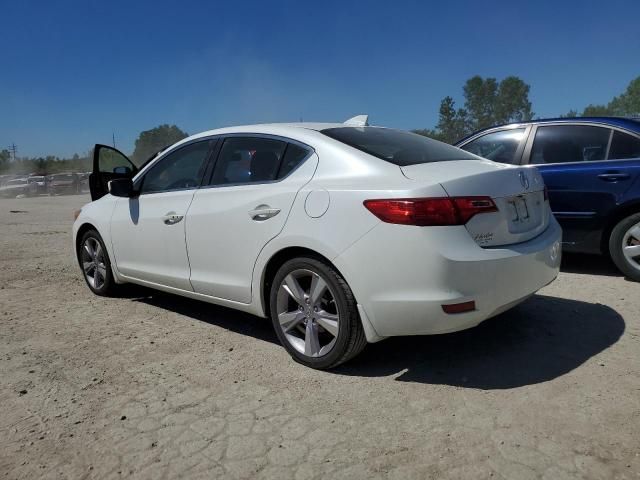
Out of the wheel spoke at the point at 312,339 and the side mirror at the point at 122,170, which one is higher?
the side mirror at the point at 122,170

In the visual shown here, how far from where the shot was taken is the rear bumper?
279 cm

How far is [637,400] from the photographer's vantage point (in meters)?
2.82

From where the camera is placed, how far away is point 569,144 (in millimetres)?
5559

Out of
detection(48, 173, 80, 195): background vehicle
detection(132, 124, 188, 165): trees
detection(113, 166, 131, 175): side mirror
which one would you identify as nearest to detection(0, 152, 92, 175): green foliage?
detection(132, 124, 188, 165): trees

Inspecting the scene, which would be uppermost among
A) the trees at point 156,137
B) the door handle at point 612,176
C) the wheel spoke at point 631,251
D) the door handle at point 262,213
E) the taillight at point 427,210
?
the trees at point 156,137

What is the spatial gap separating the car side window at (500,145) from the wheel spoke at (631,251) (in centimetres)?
143

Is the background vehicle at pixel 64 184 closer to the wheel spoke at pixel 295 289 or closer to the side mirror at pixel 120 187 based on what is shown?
the side mirror at pixel 120 187

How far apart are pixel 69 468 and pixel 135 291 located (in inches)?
127

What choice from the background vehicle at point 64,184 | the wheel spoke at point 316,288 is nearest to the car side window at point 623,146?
the wheel spoke at point 316,288

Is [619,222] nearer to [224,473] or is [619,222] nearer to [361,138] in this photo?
[361,138]

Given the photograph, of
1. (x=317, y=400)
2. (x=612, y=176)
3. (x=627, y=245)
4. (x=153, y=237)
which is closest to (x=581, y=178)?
(x=612, y=176)

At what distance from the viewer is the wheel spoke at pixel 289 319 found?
3.40m

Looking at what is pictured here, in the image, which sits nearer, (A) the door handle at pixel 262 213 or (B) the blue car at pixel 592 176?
(A) the door handle at pixel 262 213

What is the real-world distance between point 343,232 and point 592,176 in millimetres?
3453
